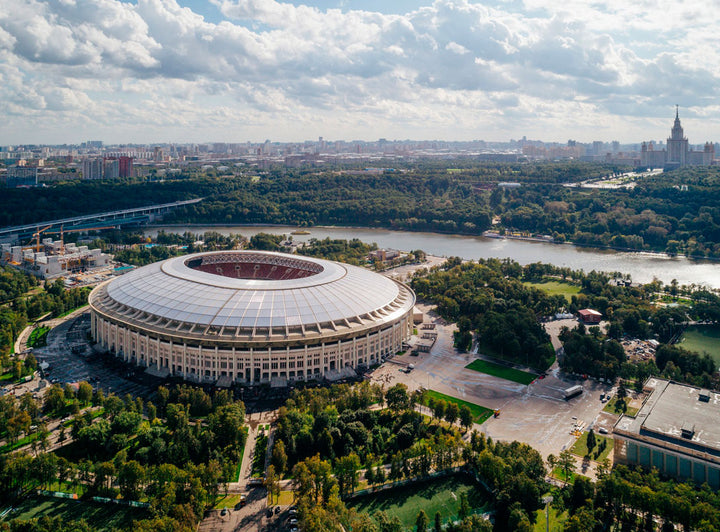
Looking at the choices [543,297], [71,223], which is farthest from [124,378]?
[71,223]

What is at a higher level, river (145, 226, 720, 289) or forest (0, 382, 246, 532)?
river (145, 226, 720, 289)

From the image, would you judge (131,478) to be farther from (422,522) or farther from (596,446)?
(596,446)

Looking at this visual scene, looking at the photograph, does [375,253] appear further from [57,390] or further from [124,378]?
[57,390]

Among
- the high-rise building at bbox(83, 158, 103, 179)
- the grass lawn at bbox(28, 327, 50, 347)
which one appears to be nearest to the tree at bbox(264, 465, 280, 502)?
the grass lawn at bbox(28, 327, 50, 347)

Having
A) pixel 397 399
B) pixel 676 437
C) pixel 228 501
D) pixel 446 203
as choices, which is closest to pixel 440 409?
pixel 397 399

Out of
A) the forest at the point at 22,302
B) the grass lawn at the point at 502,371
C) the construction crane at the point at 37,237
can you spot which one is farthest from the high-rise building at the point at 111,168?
the grass lawn at the point at 502,371

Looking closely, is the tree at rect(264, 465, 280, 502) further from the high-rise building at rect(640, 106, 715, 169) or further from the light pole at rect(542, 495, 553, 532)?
the high-rise building at rect(640, 106, 715, 169)
